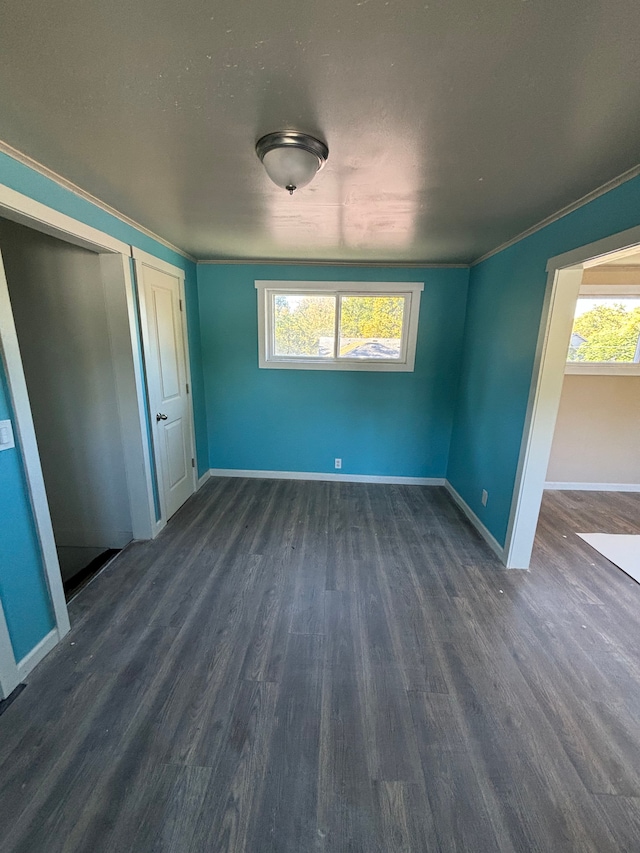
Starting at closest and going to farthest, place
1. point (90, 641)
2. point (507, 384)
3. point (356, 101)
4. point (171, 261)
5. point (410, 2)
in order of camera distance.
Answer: point (410, 2) < point (356, 101) < point (90, 641) < point (507, 384) < point (171, 261)

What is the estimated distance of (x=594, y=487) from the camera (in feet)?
12.2

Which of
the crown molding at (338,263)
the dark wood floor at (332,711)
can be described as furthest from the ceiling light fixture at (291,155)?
the dark wood floor at (332,711)

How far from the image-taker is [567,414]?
3598 mm

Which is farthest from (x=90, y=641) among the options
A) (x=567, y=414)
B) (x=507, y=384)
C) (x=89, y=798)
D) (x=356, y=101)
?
(x=567, y=414)

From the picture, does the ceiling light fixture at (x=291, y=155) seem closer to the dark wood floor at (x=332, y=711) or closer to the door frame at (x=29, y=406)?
the door frame at (x=29, y=406)

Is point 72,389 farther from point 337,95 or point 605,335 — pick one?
point 605,335

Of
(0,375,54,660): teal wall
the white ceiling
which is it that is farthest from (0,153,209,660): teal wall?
the white ceiling

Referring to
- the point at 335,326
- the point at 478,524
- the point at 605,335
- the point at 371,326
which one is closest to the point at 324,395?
the point at 335,326

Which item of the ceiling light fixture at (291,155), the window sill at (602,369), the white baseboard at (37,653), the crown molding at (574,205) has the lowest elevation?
the white baseboard at (37,653)

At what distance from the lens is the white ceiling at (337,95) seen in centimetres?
77

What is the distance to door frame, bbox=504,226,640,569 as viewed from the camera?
1.92 m

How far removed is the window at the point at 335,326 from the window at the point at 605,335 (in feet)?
5.66

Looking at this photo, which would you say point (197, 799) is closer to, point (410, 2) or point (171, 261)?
point (410, 2)

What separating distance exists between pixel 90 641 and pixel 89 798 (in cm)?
75
